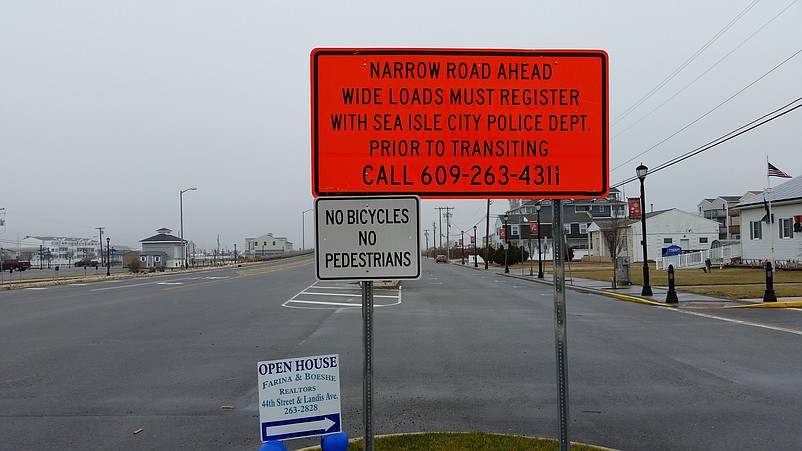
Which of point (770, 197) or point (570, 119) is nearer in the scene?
point (570, 119)

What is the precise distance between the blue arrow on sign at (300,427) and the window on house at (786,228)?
4088 cm

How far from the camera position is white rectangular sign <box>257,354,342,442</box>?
395 centimetres

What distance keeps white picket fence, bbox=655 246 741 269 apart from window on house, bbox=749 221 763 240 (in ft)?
9.39

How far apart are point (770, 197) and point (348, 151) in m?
41.7

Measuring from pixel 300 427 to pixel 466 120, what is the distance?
2204 mm

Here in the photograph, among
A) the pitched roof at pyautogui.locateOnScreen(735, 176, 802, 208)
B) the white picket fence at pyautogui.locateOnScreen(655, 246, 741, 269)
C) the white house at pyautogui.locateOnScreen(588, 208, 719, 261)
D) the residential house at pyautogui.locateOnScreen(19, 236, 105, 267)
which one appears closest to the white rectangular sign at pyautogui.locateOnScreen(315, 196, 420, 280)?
the pitched roof at pyautogui.locateOnScreen(735, 176, 802, 208)

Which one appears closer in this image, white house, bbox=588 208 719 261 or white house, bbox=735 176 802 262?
white house, bbox=735 176 802 262

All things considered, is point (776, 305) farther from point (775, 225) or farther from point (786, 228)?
point (775, 225)

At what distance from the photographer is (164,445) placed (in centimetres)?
588

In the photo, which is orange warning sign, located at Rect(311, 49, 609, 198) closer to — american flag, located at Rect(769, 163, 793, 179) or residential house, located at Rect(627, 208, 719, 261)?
american flag, located at Rect(769, 163, 793, 179)

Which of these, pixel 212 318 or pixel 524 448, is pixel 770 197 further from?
pixel 524 448

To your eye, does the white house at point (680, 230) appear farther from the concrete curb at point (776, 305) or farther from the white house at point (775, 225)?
the concrete curb at point (776, 305)

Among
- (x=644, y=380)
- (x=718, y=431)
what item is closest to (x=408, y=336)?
(x=644, y=380)

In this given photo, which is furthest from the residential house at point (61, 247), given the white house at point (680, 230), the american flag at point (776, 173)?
the american flag at point (776, 173)
